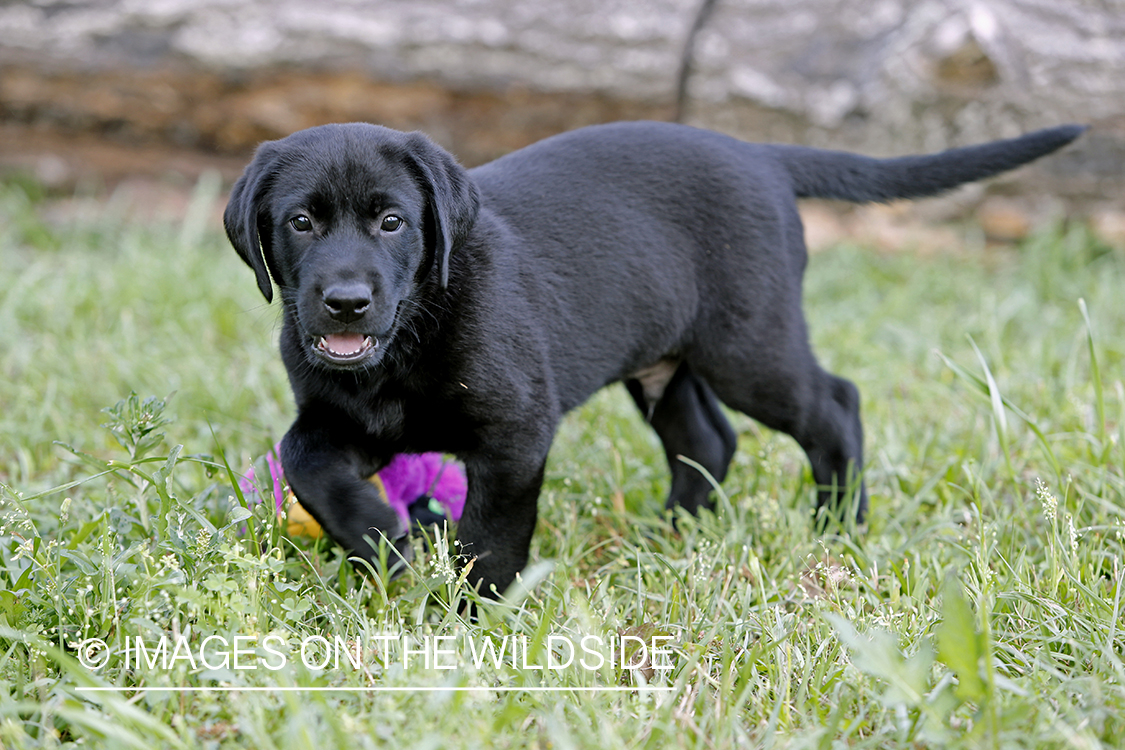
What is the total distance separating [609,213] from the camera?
104 inches

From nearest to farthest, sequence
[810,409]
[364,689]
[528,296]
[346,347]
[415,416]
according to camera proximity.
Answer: [364,689] → [346,347] → [415,416] → [528,296] → [810,409]

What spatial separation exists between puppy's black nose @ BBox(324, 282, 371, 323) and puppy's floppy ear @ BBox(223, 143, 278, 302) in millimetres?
300

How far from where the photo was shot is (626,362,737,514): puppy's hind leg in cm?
300

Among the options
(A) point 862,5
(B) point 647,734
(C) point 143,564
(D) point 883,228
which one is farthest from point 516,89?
(B) point 647,734

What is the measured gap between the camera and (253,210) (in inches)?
87.9

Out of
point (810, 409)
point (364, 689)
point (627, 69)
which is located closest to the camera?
point (364, 689)

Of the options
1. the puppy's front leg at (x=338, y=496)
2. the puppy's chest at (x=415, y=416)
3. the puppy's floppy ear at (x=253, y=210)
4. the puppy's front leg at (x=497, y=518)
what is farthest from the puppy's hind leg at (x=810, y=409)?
the puppy's floppy ear at (x=253, y=210)

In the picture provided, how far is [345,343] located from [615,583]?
0.95 m

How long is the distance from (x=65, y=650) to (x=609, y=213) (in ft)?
5.46

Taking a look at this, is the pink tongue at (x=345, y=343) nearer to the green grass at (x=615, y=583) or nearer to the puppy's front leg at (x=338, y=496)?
the puppy's front leg at (x=338, y=496)

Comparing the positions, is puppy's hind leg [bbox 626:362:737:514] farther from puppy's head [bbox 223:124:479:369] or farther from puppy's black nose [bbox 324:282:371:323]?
puppy's black nose [bbox 324:282:371:323]

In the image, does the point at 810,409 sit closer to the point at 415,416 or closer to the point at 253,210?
the point at 415,416

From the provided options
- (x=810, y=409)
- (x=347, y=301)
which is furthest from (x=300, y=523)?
(x=810, y=409)

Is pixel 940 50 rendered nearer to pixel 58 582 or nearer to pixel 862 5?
pixel 862 5
